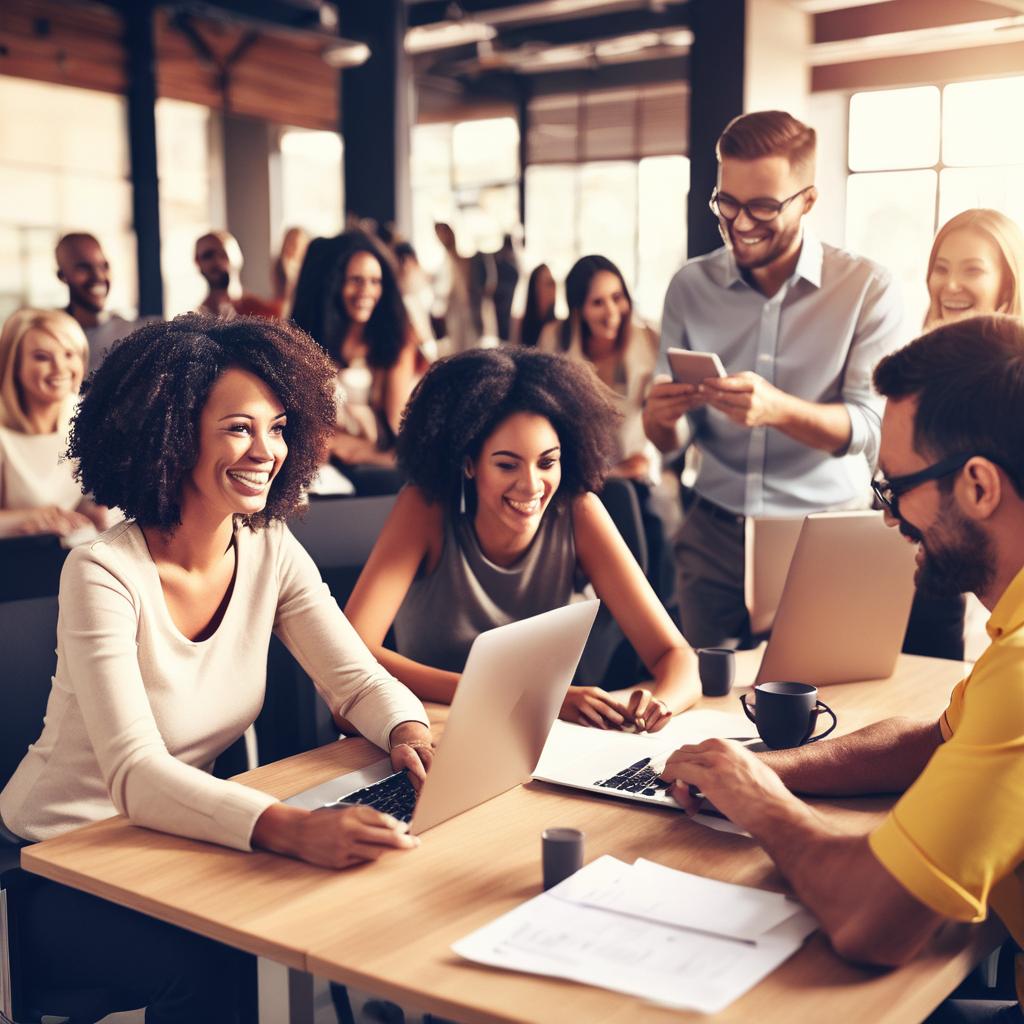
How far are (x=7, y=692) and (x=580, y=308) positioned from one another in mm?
3179

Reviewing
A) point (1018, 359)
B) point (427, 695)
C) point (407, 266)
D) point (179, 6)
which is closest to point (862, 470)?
point (427, 695)

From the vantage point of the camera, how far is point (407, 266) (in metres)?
6.08

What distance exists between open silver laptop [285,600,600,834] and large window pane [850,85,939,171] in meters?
9.05

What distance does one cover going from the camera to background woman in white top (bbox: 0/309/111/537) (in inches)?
139

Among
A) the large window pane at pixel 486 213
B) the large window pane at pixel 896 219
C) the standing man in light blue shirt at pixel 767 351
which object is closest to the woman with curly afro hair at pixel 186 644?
the standing man in light blue shirt at pixel 767 351

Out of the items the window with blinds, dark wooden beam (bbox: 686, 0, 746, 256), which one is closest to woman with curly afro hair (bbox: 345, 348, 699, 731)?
dark wooden beam (bbox: 686, 0, 746, 256)

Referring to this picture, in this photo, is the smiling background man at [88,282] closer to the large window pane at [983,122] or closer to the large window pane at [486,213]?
the large window pane at [983,122]

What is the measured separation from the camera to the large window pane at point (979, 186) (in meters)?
Answer: 8.88

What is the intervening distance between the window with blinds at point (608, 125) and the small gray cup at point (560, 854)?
10.9m

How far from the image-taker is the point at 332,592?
2328mm

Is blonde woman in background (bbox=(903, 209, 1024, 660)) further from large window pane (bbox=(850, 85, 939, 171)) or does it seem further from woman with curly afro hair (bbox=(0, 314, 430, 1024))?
large window pane (bbox=(850, 85, 939, 171))

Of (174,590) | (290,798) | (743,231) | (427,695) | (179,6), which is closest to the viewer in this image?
(290,798)

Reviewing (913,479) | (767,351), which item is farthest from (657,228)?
(913,479)

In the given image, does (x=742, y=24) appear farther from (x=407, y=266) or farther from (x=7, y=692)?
(x=7, y=692)
